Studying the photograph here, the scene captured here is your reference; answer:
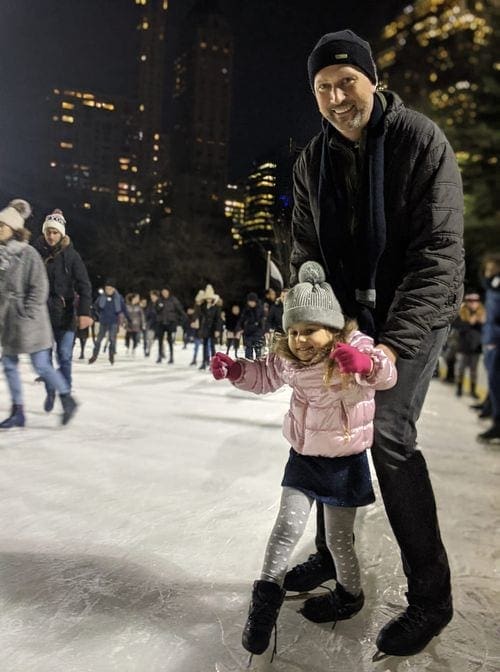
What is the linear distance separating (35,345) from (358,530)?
2491 mm

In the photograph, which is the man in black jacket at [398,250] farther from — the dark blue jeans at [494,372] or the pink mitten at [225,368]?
the dark blue jeans at [494,372]

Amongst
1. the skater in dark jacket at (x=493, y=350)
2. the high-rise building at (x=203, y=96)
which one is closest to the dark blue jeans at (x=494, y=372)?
the skater in dark jacket at (x=493, y=350)

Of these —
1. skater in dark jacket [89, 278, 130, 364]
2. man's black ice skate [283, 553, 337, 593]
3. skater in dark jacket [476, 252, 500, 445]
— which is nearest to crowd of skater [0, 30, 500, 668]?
man's black ice skate [283, 553, 337, 593]

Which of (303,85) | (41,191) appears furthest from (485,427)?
(41,191)

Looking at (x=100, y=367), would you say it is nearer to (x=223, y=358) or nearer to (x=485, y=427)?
(x=485, y=427)

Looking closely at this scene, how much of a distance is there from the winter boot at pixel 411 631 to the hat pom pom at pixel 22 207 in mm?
3274

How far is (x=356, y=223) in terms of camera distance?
4.42ft

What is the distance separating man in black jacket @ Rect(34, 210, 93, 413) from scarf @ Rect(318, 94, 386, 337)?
2822 mm

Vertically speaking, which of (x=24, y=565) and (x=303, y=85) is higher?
(x=303, y=85)

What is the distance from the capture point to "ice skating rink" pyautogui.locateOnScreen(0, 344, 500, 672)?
4.10 ft

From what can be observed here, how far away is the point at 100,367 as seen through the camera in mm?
7250

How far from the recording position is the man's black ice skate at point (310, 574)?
156cm

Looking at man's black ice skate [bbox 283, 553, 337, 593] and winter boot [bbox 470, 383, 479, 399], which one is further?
winter boot [bbox 470, 383, 479, 399]

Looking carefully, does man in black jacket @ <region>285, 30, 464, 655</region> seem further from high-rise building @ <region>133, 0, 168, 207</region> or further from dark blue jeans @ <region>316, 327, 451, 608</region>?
high-rise building @ <region>133, 0, 168, 207</region>
